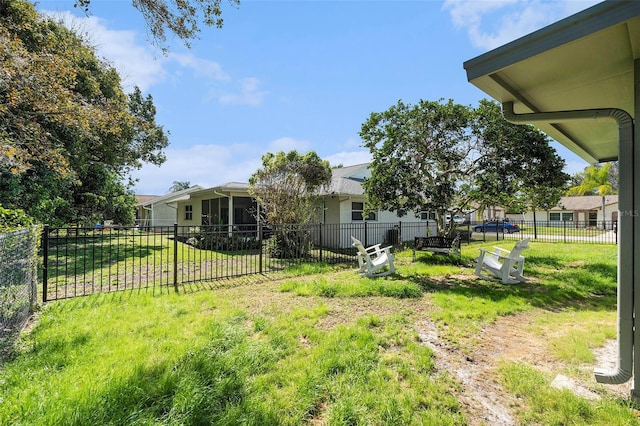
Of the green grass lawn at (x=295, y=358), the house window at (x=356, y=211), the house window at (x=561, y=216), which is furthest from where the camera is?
the house window at (x=561, y=216)

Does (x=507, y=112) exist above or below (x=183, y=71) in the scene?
below

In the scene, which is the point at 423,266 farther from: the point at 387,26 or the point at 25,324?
the point at 25,324

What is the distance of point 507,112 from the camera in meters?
3.32

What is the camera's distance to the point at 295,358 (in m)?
3.34

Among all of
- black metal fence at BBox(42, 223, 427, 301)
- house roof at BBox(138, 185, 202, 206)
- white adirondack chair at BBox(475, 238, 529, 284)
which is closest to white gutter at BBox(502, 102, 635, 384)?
white adirondack chair at BBox(475, 238, 529, 284)

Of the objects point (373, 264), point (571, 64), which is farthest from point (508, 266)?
point (571, 64)

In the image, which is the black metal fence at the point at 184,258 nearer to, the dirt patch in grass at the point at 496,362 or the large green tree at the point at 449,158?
the large green tree at the point at 449,158

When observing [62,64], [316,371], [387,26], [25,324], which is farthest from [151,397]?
[387,26]

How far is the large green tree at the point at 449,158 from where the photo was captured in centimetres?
820

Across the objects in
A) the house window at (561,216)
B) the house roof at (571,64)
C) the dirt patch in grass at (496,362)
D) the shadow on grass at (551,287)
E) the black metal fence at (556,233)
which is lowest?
the dirt patch in grass at (496,362)

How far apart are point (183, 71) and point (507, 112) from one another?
8.02m

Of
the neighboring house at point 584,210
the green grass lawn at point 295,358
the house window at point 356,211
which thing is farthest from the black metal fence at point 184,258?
the neighboring house at point 584,210

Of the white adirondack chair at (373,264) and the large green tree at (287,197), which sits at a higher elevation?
the large green tree at (287,197)

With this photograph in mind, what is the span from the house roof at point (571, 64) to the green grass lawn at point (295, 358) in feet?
9.17
